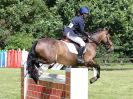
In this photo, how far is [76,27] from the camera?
52.0 feet

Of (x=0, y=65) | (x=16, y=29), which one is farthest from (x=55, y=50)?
(x=16, y=29)

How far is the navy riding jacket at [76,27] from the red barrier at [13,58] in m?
22.2

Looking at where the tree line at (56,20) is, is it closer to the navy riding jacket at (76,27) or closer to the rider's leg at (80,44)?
the rider's leg at (80,44)

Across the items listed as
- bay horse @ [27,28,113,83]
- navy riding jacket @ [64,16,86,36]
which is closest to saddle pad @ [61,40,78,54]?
bay horse @ [27,28,113,83]

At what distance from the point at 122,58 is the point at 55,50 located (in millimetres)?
24667

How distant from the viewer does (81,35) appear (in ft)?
54.4

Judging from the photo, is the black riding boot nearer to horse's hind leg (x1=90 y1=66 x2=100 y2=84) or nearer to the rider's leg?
the rider's leg

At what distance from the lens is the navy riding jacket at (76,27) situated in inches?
609

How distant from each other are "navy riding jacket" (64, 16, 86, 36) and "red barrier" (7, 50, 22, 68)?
22224mm

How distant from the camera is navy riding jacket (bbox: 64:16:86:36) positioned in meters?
15.5

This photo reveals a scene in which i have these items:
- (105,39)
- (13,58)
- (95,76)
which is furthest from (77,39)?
(13,58)

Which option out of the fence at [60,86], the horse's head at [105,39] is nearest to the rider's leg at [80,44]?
the horse's head at [105,39]

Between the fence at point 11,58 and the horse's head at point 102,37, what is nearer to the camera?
the horse's head at point 102,37

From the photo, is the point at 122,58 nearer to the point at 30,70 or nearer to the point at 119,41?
the point at 119,41
